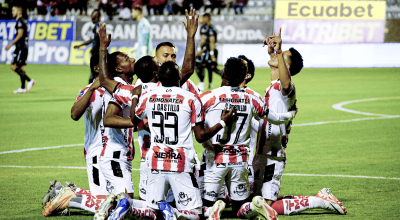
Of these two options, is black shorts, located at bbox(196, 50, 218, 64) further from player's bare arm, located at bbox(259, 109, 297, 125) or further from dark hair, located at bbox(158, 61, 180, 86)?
dark hair, located at bbox(158, 61, 180, 86)

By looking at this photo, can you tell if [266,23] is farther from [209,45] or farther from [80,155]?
[80,155]

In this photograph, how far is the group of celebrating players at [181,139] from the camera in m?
5.34

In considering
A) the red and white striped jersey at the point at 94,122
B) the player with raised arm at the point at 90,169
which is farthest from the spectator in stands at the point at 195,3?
the red and white striped jersey at the point at 94,122

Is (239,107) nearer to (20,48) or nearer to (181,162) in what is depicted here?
(181,162)

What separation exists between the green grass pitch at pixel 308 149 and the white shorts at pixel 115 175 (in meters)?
0.46

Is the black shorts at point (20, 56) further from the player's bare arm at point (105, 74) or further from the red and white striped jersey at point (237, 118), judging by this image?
the red and white striped jersey at point (237, 118)

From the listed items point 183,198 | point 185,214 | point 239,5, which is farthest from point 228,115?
point 239,5

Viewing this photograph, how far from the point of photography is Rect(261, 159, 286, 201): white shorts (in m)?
6.19

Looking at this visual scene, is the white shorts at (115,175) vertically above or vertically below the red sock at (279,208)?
above

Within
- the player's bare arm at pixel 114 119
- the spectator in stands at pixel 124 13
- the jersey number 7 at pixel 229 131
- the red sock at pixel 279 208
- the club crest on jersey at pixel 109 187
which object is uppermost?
the spectator in stands at pixel 124 13

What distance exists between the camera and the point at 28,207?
21.6 ft

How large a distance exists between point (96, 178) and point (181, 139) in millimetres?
1300

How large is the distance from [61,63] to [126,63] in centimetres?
2287

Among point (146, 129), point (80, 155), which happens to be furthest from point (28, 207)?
point (80, 155)
